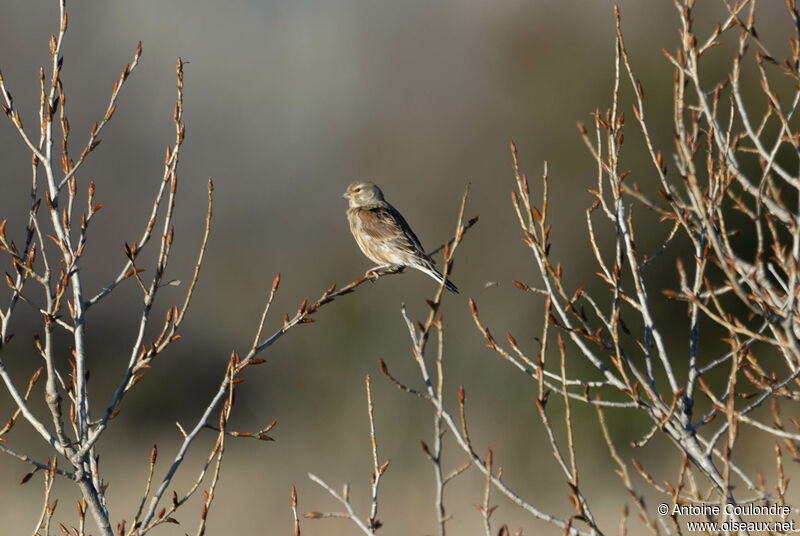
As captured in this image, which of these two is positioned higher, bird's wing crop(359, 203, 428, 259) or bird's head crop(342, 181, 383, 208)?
bird's head crop(342, 181, 383, 208)

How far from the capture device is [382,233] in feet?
24.7

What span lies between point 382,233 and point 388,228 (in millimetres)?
67

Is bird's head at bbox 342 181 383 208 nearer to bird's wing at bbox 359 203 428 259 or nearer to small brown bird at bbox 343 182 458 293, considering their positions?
small brown bird at bbox 343 182 458 293

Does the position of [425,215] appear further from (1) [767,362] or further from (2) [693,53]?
(2) [693,53]

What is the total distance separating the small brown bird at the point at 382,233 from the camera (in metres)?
7.25

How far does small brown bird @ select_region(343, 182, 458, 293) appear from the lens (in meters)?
7.25

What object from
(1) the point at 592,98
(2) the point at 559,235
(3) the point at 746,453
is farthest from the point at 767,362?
(1) the point at 592,98

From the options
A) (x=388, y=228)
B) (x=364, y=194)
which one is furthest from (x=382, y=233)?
(x=364, y=194)

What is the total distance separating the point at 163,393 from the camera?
22.0 meters

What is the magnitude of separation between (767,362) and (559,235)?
5.56 m

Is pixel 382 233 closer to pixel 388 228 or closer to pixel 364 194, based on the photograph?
pixel 388 228

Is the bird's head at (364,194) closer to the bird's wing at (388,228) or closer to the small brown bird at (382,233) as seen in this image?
the small brown bird at (382,233)

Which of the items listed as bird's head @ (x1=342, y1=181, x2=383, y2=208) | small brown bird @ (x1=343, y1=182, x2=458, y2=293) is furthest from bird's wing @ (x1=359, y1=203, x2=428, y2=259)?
bird's head @ (x1=342, y1=181, x2=383, y2=208)

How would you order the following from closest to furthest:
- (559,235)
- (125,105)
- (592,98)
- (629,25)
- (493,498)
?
(493,498) → (559,235) → (592,98) → (629,25) → (125,105)
